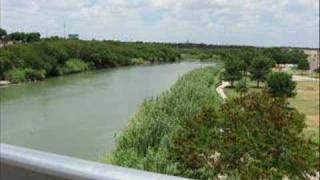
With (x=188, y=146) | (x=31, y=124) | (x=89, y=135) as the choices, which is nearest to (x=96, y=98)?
(x=31, y=124)

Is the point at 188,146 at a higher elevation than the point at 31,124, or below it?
higher

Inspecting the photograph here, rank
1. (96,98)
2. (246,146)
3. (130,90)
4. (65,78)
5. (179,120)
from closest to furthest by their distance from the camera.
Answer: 1. (246,146)
2. (179,120)
3. (96,98)
4. (130,90)
5. (65,78)

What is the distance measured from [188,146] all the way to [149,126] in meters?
2.48

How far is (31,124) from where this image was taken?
27375 mm

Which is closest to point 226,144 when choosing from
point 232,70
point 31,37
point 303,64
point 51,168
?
point 51,168

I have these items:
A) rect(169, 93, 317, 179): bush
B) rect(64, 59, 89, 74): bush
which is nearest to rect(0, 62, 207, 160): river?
rect(169, 93, 317, 179): bush

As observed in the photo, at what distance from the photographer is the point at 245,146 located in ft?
54.5

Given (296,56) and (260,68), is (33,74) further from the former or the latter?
(296,56)

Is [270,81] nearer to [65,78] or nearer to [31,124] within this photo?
→ [65,78]

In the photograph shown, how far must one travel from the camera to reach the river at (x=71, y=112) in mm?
23094

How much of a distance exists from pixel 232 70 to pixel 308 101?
13.4m

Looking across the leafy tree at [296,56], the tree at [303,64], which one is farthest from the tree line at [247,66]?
the leafy tree at [296,56]

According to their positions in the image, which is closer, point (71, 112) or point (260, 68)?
point (71, 112)

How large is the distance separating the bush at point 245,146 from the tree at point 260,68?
40.4 meters
